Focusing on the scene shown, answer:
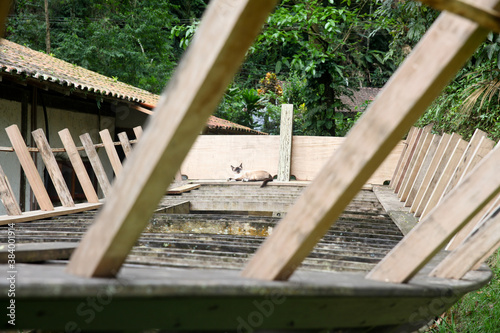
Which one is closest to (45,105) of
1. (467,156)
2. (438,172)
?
(438,172)

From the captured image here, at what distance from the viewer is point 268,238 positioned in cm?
127

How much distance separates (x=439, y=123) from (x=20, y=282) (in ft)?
24.5

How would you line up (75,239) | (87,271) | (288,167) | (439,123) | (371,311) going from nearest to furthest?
(87,271), (371,311), (75,239), (439,123), (288,167)

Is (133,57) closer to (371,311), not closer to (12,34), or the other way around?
(12,34)

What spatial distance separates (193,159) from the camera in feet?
29.3

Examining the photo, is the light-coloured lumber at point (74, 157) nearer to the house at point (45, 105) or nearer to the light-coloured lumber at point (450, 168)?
the house at point (45, 105)

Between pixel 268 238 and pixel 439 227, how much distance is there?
0.63m

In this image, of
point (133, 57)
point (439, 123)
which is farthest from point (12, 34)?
point (439, 123)

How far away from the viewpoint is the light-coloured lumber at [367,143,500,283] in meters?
1.51

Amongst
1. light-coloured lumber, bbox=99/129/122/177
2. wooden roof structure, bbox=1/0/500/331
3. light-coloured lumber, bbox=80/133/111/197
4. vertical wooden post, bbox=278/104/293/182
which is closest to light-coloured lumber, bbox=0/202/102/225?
light-coloured lumber, bbox=80/133/111/197

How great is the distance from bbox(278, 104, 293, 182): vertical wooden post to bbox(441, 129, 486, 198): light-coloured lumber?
5.03 meters

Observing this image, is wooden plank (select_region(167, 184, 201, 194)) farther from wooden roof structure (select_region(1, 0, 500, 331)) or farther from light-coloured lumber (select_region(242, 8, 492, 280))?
light-coloured lumber (select_region(242, 8, 492, 280))

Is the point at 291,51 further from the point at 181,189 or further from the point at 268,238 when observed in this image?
the point at 268,238

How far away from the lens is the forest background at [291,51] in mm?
6828
